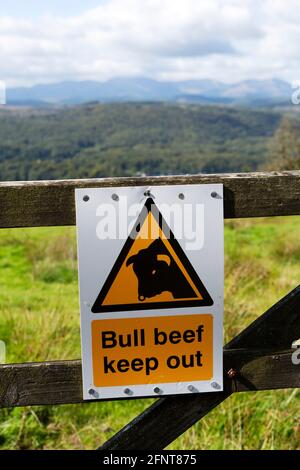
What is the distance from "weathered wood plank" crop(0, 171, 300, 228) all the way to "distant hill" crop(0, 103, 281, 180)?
79160mm

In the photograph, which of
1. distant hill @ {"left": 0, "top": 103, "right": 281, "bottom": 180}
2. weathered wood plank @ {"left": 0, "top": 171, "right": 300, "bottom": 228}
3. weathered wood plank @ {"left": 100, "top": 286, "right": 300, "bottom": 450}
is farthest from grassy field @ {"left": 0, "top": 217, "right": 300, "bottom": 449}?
distant hill @ {"left": 0, "top": 103, "right": 281, "bottom": 180}

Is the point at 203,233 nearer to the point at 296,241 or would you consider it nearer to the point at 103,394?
the point at 103,394

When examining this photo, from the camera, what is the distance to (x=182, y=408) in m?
2.19

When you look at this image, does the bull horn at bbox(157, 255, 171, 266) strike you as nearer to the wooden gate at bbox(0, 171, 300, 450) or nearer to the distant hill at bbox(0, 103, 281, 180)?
the wooden gate at bbox(0, 171, 300, 450)

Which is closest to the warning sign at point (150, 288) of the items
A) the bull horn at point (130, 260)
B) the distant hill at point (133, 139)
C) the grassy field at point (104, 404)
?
the bull horn at point (130, 260)

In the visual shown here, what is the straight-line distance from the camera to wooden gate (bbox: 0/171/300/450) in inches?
79.3

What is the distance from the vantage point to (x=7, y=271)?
838 centimetres

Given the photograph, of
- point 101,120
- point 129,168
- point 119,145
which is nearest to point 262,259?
point 129,168

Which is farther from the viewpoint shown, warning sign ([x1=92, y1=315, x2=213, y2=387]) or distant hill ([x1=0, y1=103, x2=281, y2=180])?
distant hill ([x1=0, y1=103, x2=281, y2=180])

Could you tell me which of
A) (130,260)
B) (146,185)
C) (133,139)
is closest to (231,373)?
(130,260)

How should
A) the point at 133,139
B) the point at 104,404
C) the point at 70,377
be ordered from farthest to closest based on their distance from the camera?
the point at 133,139, the point at 104,404, the point at 70,377

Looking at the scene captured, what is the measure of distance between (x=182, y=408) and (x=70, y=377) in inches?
16.9

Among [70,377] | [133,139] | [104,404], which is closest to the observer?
[70,377]

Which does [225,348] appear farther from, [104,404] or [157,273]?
[104,404]
